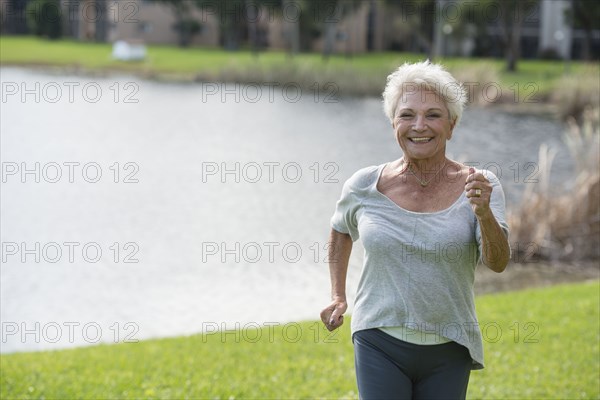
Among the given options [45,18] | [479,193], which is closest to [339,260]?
[479,193]

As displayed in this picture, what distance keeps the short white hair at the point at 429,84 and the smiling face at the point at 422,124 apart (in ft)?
0.07

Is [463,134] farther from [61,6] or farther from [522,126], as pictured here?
[61,6]

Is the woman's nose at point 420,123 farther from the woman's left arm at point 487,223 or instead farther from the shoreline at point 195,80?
the shoreline at point 195,80

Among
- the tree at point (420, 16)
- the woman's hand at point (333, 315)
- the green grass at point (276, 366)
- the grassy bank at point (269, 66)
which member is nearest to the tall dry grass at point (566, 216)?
the green grass at point (276, 366)

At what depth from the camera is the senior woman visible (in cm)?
362

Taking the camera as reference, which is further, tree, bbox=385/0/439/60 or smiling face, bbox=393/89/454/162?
tree, bbox=385/0/439/60

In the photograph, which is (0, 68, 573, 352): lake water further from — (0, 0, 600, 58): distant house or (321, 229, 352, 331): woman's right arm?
(0, 0, 600, 58): distant house

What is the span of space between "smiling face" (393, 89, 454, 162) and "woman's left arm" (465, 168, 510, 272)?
0.22m

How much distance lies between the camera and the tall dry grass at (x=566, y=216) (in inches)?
514

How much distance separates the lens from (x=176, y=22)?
77.9 m

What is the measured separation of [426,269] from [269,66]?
41773mm

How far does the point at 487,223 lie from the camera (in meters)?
3.44

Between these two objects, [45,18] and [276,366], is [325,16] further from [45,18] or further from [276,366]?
[276,366]

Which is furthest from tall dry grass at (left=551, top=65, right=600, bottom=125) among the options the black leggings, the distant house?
the black leggings
